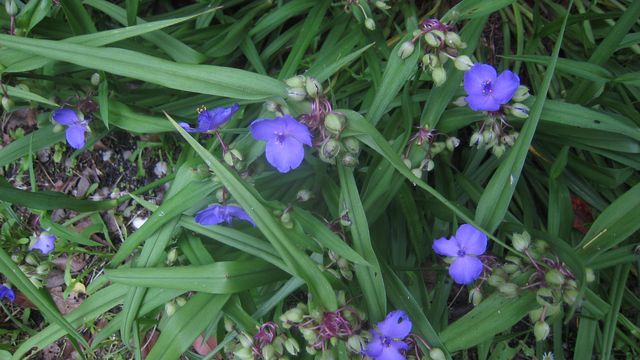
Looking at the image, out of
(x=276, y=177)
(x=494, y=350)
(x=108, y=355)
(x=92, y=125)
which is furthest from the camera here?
(x=108, y=355)

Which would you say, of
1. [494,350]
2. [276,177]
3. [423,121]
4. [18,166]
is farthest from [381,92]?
[18,166]

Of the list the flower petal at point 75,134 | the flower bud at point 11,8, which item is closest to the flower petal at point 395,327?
the flower petal at point 75,134

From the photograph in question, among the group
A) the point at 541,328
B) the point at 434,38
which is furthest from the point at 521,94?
the point at 541,328

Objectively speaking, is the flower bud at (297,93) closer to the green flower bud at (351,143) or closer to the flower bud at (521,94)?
the green flower bud at (351,143)

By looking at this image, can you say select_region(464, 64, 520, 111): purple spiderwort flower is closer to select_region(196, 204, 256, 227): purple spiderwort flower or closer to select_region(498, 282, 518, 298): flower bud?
select_region(498, 282, 518, 298): flower bud

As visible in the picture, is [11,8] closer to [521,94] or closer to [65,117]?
[65,117]

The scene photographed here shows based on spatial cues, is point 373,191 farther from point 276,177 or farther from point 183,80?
point 183,80

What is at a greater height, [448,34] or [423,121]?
[448,34]

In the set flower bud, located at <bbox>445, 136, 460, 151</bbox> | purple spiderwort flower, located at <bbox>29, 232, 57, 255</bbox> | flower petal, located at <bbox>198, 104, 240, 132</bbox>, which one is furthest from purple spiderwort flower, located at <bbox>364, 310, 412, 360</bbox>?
purple spiderwort flower, located at <bbox>29, 232, 57, 255</bbox>
